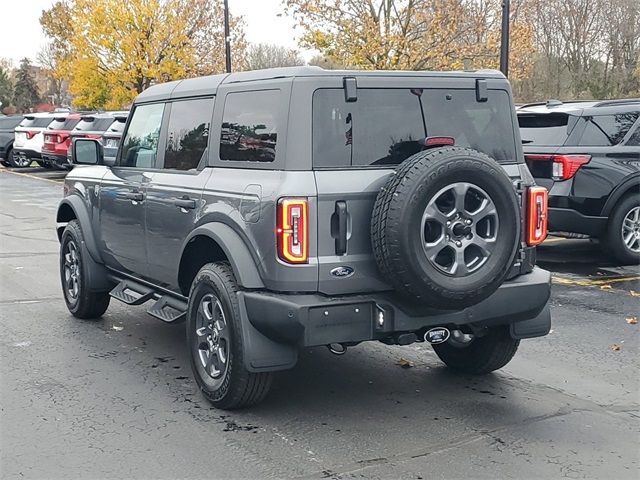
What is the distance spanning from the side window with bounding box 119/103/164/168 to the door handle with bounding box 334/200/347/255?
7.00ft

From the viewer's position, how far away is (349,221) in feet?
14.7

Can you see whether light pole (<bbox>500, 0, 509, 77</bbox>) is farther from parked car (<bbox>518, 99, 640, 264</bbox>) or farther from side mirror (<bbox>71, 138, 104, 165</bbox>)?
side mirror (<bbox>71, 138, 104, 165</bbox>)

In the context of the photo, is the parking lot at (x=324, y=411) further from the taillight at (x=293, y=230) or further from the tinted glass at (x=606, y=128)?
the tinted glass at (x=606, y=128)

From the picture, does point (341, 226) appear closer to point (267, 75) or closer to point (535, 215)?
point (267, 75)

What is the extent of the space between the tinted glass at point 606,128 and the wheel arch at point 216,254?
5.80 m

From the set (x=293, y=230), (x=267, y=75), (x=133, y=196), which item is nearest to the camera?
(x=293, y=230)

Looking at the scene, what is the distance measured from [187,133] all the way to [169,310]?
123 cm

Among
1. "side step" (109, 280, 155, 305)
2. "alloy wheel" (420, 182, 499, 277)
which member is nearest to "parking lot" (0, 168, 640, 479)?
"side step" (109, 280, 155, 305)

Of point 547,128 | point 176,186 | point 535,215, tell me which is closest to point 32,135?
point 547,128

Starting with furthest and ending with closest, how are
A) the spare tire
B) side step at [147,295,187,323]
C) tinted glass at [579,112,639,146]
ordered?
tinted glass at [579,112,639,146], side step at [147,295,187,323], the spare tire

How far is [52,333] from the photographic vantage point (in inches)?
267

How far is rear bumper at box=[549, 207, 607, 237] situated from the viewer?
953cm

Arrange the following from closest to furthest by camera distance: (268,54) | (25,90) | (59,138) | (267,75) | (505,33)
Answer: (267,75)
(505,33)
(59,138)
(268,54)
(25,90)

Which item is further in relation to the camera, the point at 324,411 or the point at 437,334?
the point at 324,411
